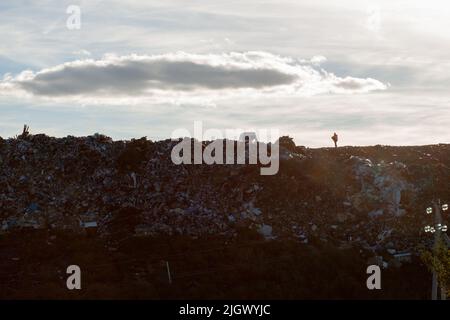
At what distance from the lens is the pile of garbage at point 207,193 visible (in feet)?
87.2

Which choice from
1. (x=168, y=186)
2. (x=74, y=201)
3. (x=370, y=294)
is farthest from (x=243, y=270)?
(x=74, y=201)

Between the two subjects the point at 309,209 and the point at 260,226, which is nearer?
the point at 260,226

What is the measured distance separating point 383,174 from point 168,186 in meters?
10.0

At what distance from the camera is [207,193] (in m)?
28.8

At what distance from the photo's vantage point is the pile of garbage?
1047 inches

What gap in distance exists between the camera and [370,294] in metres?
21.6
